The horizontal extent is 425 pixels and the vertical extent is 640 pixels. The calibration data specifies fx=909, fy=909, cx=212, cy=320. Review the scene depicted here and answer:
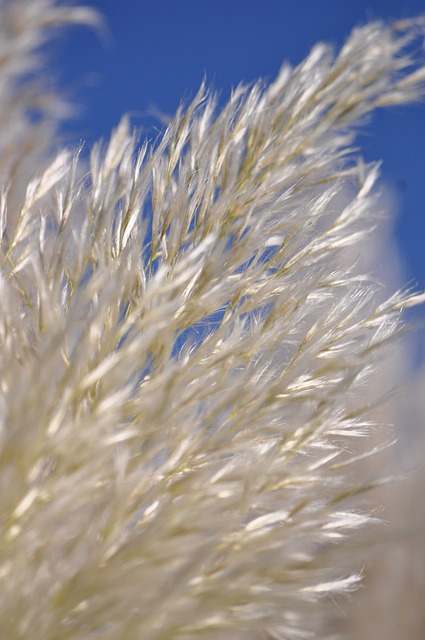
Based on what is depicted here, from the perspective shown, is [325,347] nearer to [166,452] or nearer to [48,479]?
[166,452]

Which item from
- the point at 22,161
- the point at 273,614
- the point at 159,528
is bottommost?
the point at 273,614

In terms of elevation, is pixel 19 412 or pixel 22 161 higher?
pixel 22 161

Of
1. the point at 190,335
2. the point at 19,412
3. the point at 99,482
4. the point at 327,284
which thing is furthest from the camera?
the point at 327,284

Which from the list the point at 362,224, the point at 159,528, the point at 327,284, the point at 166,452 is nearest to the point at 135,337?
the point at 166,452

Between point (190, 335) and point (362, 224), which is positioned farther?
point (362, 224)

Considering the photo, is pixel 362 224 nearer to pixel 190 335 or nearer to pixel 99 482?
pixel 190 335

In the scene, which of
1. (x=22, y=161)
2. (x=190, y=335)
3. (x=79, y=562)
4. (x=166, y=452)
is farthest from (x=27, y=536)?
(x=22, y=161)

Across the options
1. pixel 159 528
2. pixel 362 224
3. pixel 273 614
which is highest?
pixel 362 224

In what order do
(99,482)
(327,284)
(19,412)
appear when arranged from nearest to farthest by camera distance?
(19,412) → (99,482) → (327,284)

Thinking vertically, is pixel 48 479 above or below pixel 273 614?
above
